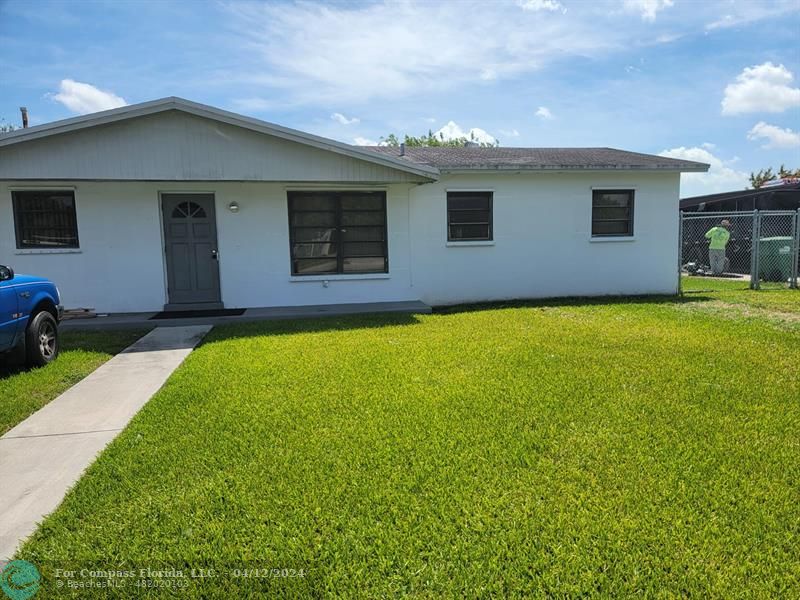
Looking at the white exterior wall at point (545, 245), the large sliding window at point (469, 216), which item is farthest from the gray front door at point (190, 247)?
the large sliding window at point (469, 216)

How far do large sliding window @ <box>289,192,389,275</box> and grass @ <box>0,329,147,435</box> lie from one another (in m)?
3.49

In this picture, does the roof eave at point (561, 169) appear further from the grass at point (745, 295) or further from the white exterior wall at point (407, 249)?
the grass at point (745, 295)

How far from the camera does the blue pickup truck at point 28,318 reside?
5.50m

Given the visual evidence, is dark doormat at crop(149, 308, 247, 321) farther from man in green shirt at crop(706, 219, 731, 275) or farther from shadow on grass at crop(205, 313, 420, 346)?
man in green shirt at crop(706, 219, 731, 275)

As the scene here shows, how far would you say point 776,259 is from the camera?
1415 centimetres

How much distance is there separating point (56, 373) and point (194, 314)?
12.3 ft

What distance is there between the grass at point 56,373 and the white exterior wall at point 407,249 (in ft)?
6.15

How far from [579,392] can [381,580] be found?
2.95m

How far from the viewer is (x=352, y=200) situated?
34.3ft

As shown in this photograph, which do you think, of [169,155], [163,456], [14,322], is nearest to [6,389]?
[14,322]

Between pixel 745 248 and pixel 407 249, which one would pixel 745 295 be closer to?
pixel 745 248

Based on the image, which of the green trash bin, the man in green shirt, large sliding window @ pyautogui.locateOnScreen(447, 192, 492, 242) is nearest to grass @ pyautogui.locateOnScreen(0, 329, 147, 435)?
large sliding window @ pyautogui.locateOnScreen(447, 192, 492, 242)

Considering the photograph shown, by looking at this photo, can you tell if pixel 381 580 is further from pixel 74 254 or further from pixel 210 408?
pixel 74 254

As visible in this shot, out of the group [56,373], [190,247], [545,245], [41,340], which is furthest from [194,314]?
[545,245]
